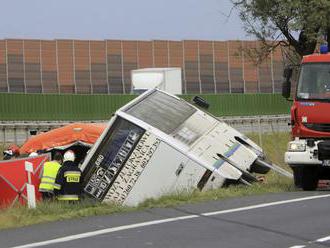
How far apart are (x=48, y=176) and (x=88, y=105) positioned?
38.0m

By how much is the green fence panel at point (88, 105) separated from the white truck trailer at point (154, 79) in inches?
282

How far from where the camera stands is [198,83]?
240ft

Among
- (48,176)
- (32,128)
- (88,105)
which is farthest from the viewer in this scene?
(88,105)

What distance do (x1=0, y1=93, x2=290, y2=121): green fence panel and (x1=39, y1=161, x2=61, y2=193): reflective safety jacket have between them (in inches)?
1245

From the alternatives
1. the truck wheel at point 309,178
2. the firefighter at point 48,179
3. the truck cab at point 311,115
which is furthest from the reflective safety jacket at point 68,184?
the truck wheel at point 309,178

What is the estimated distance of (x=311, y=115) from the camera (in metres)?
14.7

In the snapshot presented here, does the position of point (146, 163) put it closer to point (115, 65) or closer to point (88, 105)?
point (88, 105)

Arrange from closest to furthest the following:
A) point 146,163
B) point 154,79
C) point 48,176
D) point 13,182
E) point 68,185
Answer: point 68,185
point 48,176
point 13,182
point 146,163
point 154,79

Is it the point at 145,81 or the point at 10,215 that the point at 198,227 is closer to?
the point at 10,215

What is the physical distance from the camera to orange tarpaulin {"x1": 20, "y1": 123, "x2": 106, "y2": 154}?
2131 cm

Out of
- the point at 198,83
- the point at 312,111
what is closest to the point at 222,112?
the point at 198,83

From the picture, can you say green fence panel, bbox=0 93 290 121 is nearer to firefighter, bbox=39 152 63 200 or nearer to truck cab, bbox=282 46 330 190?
firefighter, bbox=39 152 63 200

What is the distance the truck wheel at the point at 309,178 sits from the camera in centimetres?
1548

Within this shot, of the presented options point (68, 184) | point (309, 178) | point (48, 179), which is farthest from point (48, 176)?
point (309, 178)
